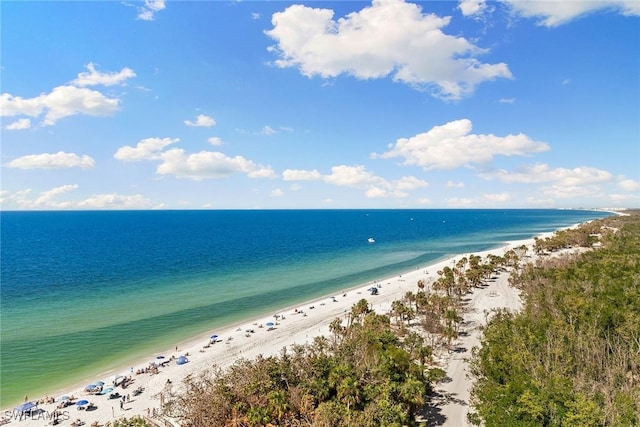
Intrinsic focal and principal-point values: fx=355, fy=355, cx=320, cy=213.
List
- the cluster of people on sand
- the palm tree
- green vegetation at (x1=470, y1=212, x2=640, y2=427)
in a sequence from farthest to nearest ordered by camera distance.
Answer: the cluster of people on sand, the palm tree, green vegetation at (x1=470, y1=212, x2=640, y2=427)

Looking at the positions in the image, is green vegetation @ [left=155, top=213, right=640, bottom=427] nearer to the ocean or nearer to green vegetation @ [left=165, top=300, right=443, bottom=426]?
green vegetation @ [left=165, top=300, right=443, bottom=426]

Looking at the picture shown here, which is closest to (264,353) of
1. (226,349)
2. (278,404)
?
(226,349)

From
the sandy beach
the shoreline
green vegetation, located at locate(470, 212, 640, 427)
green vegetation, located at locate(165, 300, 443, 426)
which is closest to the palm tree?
green vegetation, located at locate(165, 300, 443, 426)

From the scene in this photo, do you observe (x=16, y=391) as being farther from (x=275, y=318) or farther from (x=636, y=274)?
(x=636, y=274)

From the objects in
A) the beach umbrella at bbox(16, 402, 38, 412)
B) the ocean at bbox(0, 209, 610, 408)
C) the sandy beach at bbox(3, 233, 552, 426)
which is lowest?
the sandy beach at bbox(3, 233, 552, 426)

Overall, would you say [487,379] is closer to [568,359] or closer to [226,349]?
[568,359]

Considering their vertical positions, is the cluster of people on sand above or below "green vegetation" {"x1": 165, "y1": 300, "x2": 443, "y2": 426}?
below
